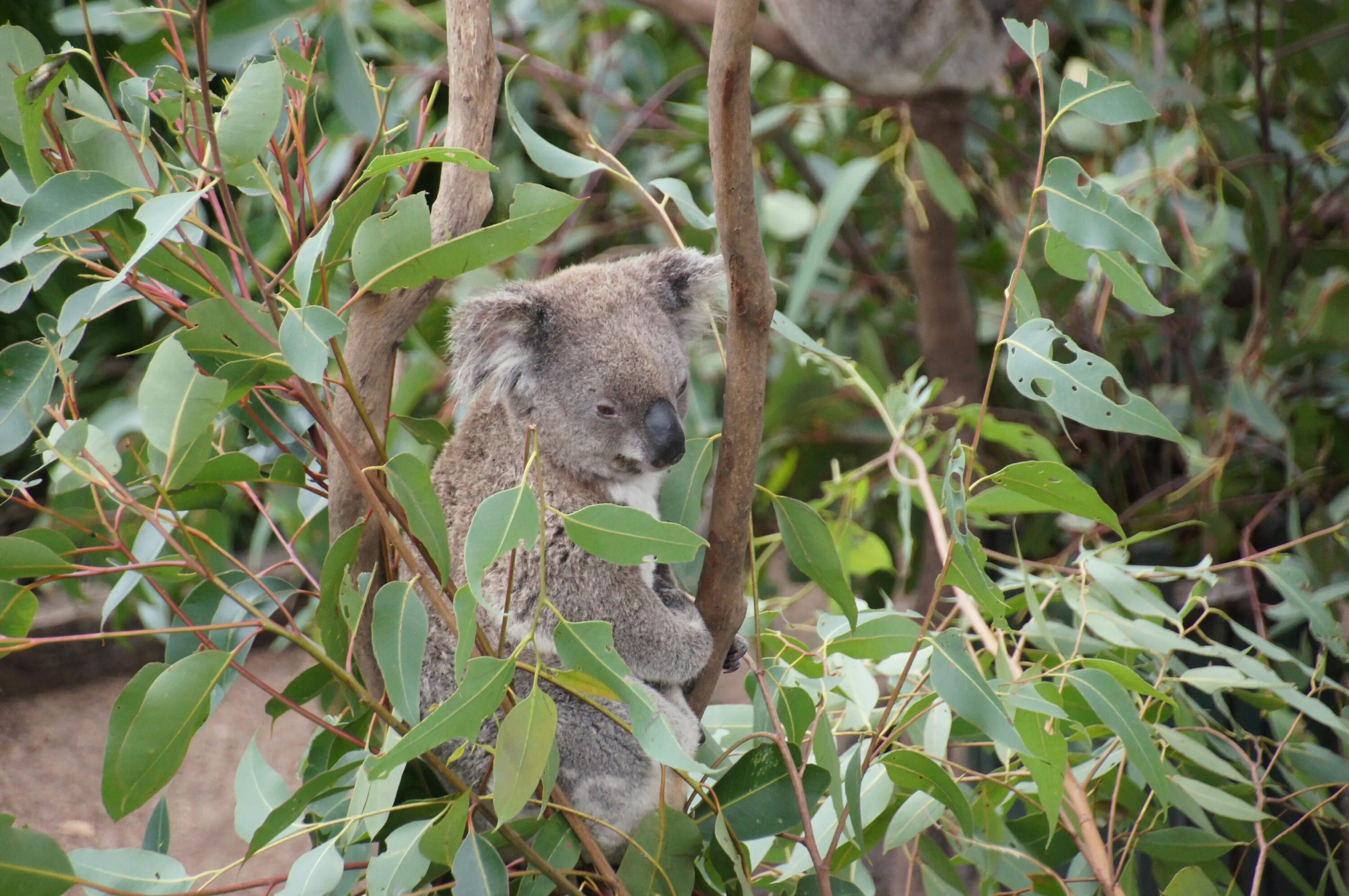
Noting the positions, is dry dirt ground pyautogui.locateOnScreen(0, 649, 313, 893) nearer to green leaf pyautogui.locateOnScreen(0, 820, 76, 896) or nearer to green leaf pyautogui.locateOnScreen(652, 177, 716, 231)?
green leaf pyautogui.locateOnScreen(0, 820, 76, 896)

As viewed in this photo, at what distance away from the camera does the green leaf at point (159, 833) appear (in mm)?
1304

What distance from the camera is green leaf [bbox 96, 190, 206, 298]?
842 millimetres

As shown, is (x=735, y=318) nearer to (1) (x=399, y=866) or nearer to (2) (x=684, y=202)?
(2) (x=684, y=202)

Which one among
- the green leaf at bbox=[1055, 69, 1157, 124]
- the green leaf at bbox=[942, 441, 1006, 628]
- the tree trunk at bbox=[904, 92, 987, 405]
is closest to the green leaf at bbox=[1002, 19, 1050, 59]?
the green leaf at bbox=[1055, 69, 1157, 124]

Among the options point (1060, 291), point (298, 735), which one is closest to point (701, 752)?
point (1060, 291)

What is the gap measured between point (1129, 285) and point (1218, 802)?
2.65ft

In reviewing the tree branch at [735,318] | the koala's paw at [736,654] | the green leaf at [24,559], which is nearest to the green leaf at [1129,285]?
the tree branch at [735,318]

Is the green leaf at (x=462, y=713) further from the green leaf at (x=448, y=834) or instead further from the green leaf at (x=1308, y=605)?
the green leaf at (x=1308, y=605)

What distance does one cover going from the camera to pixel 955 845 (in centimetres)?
159

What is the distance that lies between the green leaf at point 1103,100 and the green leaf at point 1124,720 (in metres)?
0.57

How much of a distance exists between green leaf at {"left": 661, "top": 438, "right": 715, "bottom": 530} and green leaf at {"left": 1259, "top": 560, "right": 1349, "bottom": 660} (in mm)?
784

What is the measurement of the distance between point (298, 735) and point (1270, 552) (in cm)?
306

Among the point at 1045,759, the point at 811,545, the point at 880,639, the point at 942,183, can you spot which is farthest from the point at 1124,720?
the point at 942,183

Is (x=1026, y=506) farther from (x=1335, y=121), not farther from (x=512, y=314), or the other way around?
(x=1335, y=121)
